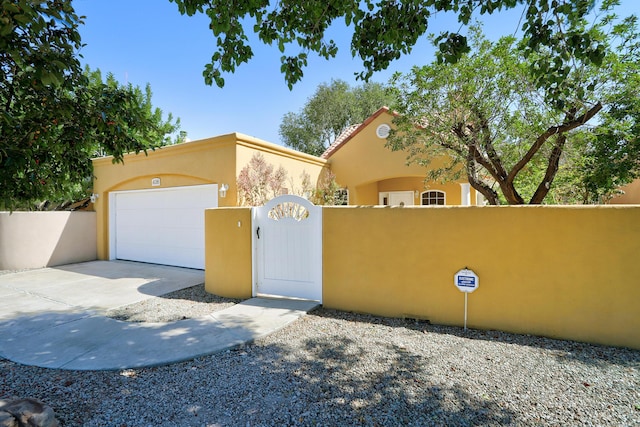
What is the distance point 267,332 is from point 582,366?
4.23 meters

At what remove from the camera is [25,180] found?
3.84 meters

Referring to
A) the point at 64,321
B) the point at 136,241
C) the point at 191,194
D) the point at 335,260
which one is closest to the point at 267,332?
the point at 335,260

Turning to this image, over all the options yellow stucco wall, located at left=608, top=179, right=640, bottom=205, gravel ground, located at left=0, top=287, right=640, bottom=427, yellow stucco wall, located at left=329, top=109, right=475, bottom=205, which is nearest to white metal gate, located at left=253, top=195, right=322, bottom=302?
gravel ground, located at left=0, top=287, right=640, bottom=427

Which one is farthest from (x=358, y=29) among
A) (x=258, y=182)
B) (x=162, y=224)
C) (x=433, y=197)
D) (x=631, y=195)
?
(x=631, y=195)

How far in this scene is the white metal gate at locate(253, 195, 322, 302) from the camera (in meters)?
6.26

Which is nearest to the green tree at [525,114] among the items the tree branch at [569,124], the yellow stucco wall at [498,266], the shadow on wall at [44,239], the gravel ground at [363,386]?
the tree branch at [569,124]

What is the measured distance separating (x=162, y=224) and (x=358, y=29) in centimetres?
942

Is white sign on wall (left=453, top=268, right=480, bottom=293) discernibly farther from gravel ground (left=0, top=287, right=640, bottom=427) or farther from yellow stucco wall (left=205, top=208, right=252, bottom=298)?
yellow stucco wall (left=205, top=208, right=252, bottom=298)

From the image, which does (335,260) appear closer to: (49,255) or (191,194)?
(191,194)

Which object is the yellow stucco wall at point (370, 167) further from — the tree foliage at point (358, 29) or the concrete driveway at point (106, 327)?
the concrete driveway at point (106, 327)

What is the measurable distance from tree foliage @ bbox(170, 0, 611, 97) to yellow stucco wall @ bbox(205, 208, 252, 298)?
3105mm

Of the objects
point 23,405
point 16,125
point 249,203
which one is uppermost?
point 16,125

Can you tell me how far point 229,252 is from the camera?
7.02m

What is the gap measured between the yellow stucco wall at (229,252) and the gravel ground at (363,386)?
2.42 metres
